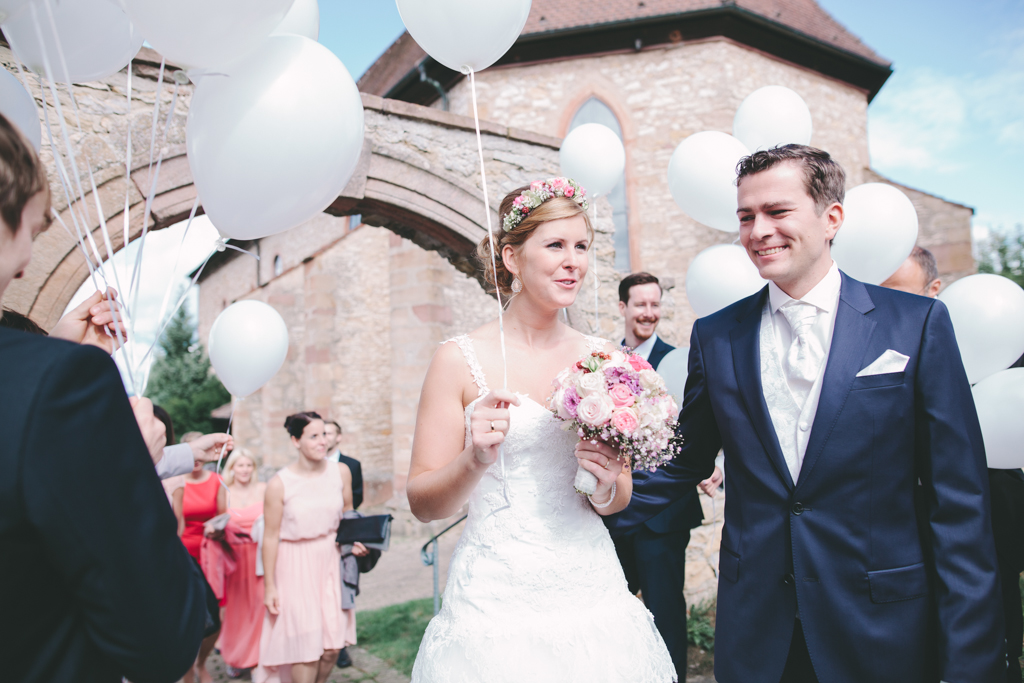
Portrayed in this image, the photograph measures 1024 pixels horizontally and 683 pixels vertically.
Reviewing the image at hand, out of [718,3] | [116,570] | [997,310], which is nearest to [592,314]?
[997,310]

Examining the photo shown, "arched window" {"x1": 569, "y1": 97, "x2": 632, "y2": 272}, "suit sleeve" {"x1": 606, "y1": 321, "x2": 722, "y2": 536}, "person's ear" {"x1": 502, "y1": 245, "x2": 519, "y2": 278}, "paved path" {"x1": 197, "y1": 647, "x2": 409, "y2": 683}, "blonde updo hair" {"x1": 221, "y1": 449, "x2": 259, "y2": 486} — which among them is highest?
"arched window" {"x1": 569, "y1": 97, "x2": 632, "y2": 272}

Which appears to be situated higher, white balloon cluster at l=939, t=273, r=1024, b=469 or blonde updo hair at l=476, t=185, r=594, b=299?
blonde updo hair at l=476, t=185, r=594, b=299

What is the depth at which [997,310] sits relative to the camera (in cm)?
279

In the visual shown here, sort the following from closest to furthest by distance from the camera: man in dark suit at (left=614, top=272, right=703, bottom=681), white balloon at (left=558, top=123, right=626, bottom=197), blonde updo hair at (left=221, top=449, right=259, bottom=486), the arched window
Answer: man in dark suit at (left=614, top=272, right=703, bottom=681) → white balloon at (left=558, top=123, right=626, bottom=197) → blonde updo hair at (left=221, top=449, right=259, bottom=486) → the arched window

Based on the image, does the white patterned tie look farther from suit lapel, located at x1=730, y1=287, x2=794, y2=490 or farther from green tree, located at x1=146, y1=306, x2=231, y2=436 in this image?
green tree, located at x1=146, y1=306, x2=231, y2=436

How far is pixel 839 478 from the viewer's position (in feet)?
6.16

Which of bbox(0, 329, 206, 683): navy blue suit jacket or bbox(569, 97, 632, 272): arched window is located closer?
bbox(0, 329, 206, 683): navy blue suit jacket

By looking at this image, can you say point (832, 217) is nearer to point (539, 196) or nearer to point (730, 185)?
point (539, 196)

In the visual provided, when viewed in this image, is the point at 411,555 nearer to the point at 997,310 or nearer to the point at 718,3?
the point at 997,310

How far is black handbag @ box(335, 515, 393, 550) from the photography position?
4.81 meters

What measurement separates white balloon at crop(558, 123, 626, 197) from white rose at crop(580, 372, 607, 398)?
11.6ft

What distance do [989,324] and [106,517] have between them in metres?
3.34

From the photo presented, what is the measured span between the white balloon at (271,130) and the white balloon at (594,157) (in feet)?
10.7

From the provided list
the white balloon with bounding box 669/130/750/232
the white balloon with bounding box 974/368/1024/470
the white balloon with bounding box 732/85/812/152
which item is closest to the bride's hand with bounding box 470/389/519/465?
the white balloon with bounding box 974/368/1024/470
